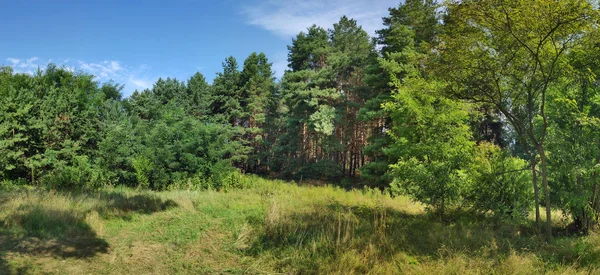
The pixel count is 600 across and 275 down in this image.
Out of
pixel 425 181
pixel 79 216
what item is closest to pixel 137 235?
pixel 79 216

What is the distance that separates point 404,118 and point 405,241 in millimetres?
4349

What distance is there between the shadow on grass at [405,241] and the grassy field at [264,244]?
23 mm

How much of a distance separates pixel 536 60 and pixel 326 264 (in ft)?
19.6

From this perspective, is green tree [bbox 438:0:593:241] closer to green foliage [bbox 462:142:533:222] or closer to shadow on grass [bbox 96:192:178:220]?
green foliage [bbox 462:142:533:222]

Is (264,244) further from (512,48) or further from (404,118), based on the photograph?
(512,48)

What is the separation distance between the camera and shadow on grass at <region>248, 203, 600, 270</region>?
18.6 ft

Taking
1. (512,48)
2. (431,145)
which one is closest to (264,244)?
(431,145)

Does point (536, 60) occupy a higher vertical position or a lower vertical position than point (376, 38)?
lower

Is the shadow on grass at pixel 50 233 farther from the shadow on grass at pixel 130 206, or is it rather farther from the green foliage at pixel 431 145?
the green foliage at pixel 431 145

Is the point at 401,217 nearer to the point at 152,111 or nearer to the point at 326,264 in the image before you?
the point at 326,264

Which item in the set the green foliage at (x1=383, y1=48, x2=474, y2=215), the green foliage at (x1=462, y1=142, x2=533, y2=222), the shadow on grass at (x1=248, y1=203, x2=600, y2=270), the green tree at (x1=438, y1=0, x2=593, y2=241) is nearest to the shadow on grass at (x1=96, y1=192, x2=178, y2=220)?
the shadow on grass at (x1=248, y1=203, x2=600, y2=270)

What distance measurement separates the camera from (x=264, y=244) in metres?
6.50

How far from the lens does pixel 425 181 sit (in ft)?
27.0

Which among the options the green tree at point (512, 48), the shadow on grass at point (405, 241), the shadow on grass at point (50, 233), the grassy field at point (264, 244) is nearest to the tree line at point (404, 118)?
the green tree at point (512, 48)
